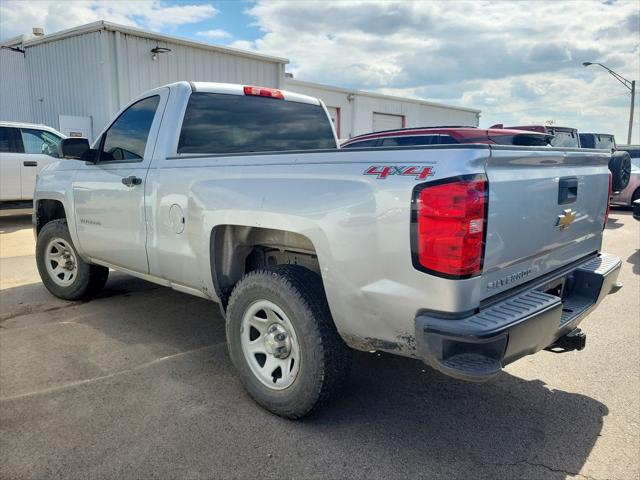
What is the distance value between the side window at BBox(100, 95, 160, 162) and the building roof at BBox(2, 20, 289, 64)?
9541mm

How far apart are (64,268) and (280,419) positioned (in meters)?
3.36

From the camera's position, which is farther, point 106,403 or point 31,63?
point 31,63

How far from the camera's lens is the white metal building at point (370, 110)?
73.7 ft

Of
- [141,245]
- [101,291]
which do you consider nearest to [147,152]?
[141,245]

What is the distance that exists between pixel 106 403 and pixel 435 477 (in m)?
2.00

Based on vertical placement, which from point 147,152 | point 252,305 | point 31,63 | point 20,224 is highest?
point 31,63

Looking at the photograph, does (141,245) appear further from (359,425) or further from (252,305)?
(359,425)

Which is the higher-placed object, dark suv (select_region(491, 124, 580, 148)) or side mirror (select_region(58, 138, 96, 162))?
dark suv (select_region(491, 124, 580, 148))

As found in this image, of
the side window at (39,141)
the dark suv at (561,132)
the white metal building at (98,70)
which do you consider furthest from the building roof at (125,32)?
the dark suv at (561,132)

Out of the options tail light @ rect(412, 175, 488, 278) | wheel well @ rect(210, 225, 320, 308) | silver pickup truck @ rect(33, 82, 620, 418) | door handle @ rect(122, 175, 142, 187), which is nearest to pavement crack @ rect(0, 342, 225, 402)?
silver pickup truck @ rect(33, 82, 620, 418)

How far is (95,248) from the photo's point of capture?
4.48m

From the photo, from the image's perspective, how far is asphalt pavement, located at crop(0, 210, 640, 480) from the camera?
2551 millimetres

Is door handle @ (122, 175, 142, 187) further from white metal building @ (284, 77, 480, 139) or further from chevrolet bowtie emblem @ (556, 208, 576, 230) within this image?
white metal building @ (284, 77, 480, 139)

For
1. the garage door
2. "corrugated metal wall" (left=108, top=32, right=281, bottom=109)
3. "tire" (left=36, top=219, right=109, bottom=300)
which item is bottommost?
"tire" (left=36, top=219, right=109, bottom=300)
